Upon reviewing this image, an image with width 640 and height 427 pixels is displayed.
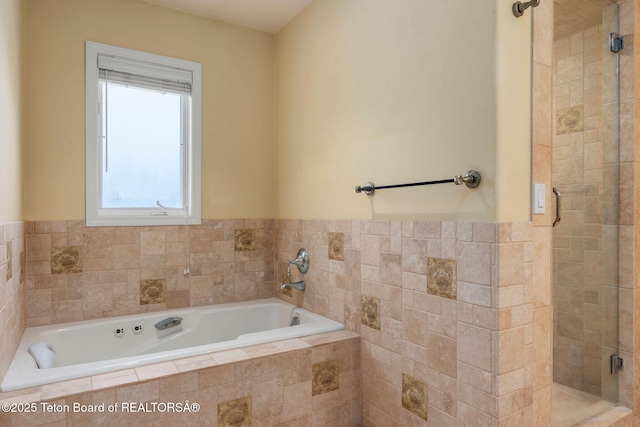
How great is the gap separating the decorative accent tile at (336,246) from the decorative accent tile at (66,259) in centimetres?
150

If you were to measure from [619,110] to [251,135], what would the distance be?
223 centimetres

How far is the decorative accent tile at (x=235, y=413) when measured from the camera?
1633 millimetres

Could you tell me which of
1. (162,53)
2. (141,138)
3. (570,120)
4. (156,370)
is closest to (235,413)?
(156,370)

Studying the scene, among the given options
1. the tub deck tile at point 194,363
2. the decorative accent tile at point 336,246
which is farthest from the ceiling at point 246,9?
the tub deck tile at point 194,363

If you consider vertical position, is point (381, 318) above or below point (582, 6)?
below

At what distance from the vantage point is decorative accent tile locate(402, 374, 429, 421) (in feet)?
5.51

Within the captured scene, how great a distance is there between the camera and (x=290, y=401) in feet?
5.94

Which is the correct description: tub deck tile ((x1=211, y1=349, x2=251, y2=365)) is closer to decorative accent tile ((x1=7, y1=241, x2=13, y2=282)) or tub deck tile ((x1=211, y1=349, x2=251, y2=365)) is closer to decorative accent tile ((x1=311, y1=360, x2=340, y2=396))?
decorative accent tile ((x1=311, y1=360, x2=340, y2=396))

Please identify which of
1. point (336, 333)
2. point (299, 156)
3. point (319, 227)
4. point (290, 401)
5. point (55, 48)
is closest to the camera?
point (290, 401)

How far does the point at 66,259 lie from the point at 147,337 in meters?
0.67

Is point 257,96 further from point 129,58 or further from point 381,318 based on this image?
point 381,318

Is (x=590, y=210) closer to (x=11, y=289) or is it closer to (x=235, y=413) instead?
(x=235, y=413)

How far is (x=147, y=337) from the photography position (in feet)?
8.02

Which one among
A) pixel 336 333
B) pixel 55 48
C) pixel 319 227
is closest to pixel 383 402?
pixel 336 333
